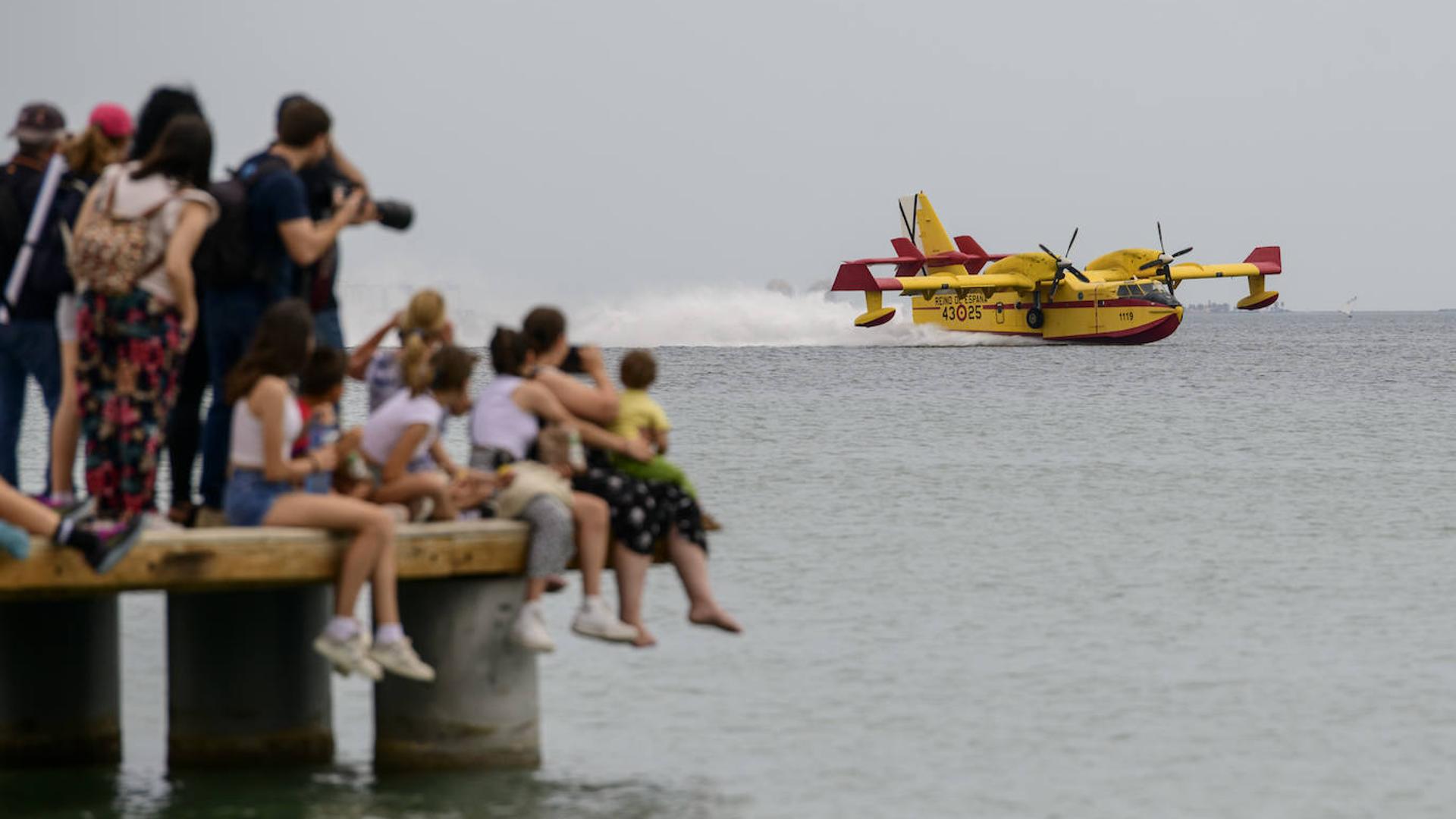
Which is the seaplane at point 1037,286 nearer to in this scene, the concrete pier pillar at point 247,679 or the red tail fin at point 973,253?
the red tail fin at point 973,253

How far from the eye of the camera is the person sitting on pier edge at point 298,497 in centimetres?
682

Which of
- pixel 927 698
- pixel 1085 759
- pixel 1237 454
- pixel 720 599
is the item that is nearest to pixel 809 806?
pixel 1085 759

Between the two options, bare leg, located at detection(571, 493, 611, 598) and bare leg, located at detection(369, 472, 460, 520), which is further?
bare leg, located at detection(571, 493, 611, 598)

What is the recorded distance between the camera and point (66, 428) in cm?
735

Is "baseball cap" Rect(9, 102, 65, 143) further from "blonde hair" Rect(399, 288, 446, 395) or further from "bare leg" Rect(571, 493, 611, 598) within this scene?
"bare leg" Rect(571, 493, 611, 598)

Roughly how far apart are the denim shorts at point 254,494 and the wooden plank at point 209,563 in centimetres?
6

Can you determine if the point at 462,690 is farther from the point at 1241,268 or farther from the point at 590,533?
the point at 1241,268

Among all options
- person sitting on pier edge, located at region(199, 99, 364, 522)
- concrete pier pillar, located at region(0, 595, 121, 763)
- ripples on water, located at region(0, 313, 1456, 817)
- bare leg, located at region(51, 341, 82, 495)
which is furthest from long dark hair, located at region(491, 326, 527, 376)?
concrete pier pillar, located at region(0, 595, 121, 763)

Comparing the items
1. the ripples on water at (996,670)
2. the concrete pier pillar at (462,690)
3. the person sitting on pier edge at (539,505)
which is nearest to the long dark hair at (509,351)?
the person sitting on pier edge at (539,505)

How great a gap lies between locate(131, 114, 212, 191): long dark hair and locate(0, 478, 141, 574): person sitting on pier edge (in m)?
1.21

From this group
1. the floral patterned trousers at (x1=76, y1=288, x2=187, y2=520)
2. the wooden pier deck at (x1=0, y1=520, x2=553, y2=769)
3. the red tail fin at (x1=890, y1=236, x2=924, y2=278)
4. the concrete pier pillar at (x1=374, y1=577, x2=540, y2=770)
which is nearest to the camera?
the wooden pier deck at (x1=0, y1=520, x2=553, y2=769)

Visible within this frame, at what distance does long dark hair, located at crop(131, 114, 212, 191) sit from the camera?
22.6ft

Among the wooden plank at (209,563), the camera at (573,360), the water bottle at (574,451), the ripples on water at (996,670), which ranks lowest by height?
the ripples on water at (996,670)

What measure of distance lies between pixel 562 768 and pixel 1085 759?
2.63 meters
